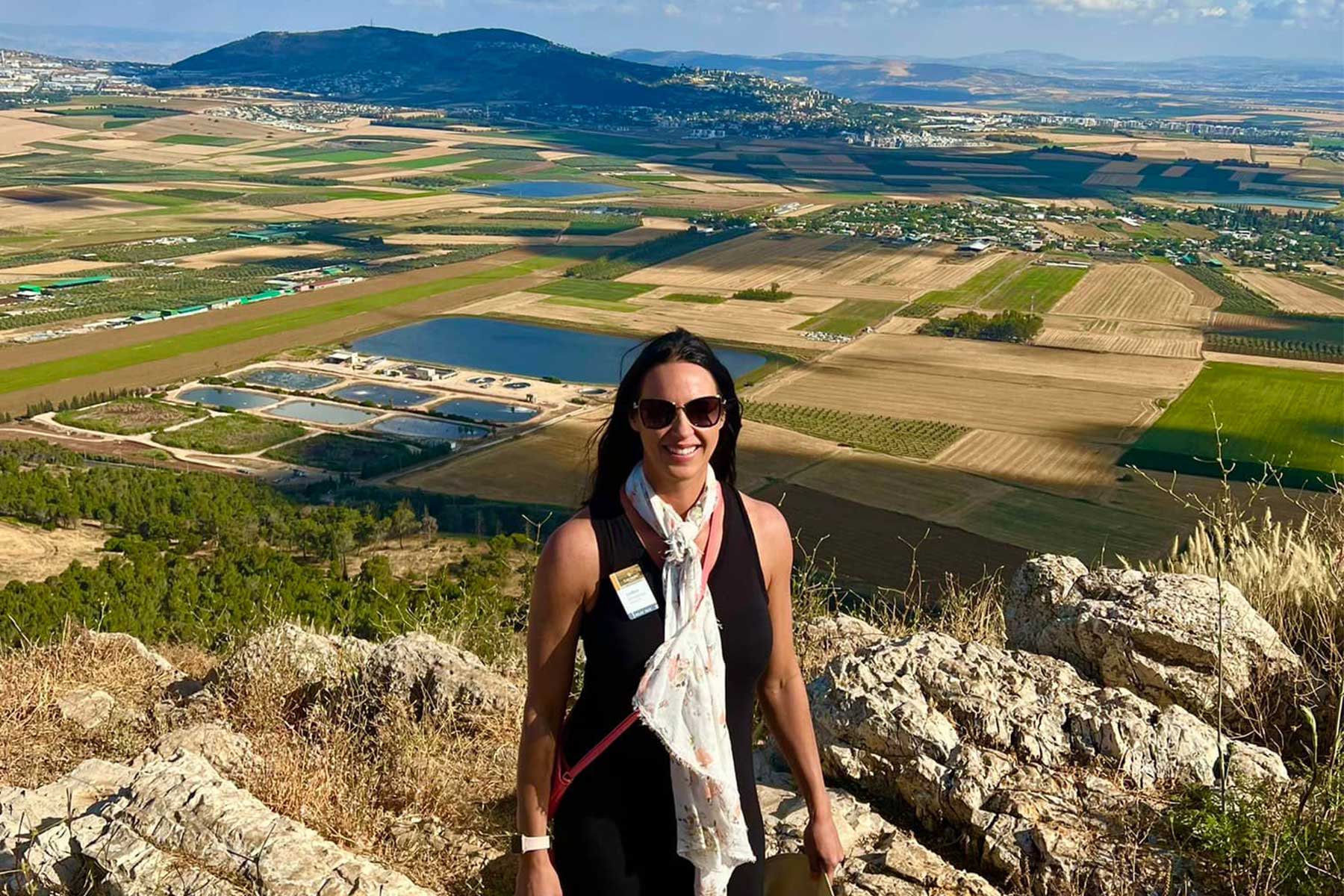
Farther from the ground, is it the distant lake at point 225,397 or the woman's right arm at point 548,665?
the woman's right arm at point 548,665

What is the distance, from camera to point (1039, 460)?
1646 inches

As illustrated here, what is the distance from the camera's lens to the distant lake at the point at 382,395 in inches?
2053

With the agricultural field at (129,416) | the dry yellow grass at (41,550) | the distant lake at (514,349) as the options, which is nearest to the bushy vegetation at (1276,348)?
the distant lake at (514,349)

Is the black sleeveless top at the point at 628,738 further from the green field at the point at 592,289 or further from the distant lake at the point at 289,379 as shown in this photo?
the green field at the point at 592,289

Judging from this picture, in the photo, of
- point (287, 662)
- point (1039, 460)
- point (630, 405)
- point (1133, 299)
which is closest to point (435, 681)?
point (287, 662)

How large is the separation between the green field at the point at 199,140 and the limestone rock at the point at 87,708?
189 metres

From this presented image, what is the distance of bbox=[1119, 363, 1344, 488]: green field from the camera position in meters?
40.6

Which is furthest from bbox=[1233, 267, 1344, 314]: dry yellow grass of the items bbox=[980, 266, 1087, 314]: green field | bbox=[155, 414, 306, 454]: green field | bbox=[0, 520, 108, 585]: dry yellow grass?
bbox=[0, 520, 108, 585]: dry yellow grass

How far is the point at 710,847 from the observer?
135 inches

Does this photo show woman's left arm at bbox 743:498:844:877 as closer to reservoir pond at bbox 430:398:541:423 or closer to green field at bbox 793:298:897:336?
reservoir pond at bbox 430:398:541:423

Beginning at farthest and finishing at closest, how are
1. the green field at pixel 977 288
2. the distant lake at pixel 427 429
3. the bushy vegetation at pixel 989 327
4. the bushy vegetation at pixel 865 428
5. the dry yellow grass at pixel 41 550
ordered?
the green field at pixel 977 288 → the bushy vegetation at pixel 989 327 → the distant lake at pixel 427 429 → the bushy vegetation at pixel 865 428 → the dry yellow grass at pixel 41 550

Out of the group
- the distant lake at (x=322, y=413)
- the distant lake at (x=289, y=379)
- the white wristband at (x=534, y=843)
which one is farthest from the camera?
the distant lake at (x=289, y=379)

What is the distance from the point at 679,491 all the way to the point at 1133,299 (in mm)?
79537

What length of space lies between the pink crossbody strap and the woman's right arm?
28mm
